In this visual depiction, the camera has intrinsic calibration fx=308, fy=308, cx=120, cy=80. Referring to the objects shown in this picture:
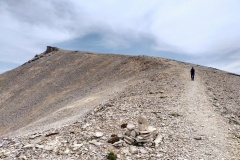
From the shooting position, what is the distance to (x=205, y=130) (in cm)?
2134

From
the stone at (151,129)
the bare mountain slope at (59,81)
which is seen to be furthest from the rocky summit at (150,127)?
the bare mountain slope at (59,81)

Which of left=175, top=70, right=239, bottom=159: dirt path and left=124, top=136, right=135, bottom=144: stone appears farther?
left=124, top=136, right=135, bottom=144: stone

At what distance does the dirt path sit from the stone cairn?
82.7 inches

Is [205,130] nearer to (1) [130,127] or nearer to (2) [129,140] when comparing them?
(1) [130,127]

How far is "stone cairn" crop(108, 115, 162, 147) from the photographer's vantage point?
718 inches

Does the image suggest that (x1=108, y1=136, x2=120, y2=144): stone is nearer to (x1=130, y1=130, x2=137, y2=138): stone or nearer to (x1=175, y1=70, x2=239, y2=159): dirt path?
(x1=130, y1=130, x2=137, y2=138): stone

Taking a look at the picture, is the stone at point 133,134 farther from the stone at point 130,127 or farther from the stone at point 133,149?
the stone at point 133,149

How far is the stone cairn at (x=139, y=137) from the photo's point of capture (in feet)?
59.8

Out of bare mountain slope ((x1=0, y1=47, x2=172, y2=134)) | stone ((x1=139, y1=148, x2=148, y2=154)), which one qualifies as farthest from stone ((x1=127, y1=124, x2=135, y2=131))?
bare mountain slope ((x1=0, y1=47, x2=172, y2=134))

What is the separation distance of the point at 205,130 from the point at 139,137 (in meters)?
5.52

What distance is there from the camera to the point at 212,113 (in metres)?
25.8

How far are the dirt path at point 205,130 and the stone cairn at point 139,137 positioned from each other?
6.90 ft

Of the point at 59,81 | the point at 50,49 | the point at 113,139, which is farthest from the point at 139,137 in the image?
the point at 50,49

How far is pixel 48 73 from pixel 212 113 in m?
55.9
